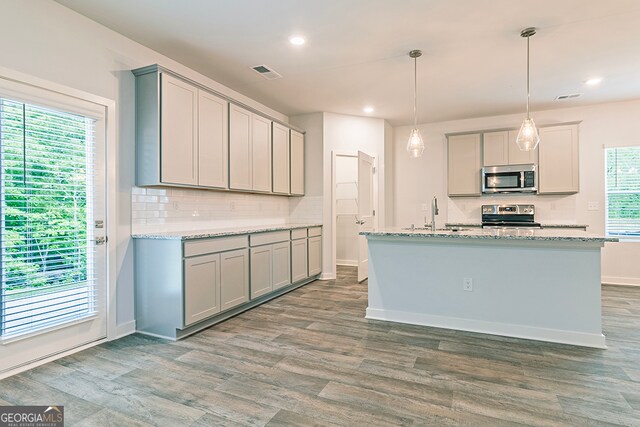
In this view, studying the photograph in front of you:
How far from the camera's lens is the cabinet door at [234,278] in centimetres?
344

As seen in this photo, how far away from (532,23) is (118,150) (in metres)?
3.83

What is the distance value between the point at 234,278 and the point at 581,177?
5.41 meters

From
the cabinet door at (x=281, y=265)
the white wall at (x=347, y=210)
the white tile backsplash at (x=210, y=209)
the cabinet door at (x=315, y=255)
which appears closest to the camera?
the white tile backsplash at (x=210, y=209)

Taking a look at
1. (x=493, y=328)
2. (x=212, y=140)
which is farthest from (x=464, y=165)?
(x=212, y=140)

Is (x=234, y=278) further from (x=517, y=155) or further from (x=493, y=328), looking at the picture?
(x=517, y=155)

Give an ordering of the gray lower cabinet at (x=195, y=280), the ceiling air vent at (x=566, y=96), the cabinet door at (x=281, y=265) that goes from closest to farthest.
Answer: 1. the gray lower cabinet at (x=195, y=280)
2. the cabinet door at (x=281, y=265)
3. the ceiling air vent at (x=566, y=96)

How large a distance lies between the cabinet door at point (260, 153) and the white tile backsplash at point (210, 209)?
313 millimetres

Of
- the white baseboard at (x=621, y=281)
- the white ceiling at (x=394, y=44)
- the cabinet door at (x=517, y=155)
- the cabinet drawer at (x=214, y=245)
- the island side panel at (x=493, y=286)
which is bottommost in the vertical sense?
the white baseboard at (x=621, y=281)

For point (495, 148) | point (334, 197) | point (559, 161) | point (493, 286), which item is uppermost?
point (495, 148)

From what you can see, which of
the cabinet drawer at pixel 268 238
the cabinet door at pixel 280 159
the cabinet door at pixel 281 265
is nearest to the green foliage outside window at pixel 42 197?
the cabinet drawer at pixel 268 238

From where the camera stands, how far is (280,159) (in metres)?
5.06

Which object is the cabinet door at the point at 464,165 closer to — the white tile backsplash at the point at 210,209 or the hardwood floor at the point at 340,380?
the white tile backsplash at the point at 210,209

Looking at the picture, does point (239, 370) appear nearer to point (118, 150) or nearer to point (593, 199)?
point (118, 150)

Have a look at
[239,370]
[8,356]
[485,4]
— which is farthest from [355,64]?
[8,356]
